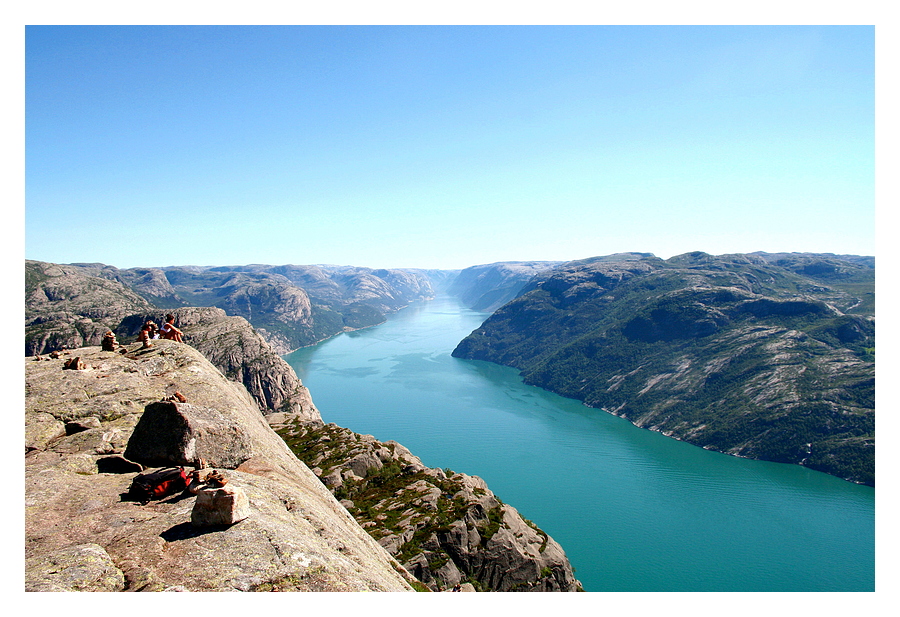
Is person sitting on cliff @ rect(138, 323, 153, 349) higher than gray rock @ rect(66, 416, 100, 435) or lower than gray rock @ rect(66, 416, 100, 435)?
higher

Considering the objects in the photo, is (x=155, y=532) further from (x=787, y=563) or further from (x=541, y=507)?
(x=787, y=563)

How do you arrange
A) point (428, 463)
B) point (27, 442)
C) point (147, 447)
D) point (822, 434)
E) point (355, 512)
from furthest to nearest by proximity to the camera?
point (822, 434) < point (428, 463) < point (355, 512) < point (27, 442) < point (147, 447)

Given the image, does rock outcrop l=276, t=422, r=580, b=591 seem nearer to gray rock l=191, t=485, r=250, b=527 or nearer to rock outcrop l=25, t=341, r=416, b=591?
rock outcrop l=25, t=341, r=416, b=591

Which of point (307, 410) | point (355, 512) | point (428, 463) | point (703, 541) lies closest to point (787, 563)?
point (703, 541)

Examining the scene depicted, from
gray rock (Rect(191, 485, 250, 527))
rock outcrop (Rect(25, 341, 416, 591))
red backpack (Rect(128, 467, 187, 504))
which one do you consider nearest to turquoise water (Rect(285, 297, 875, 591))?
rock outcrop (Rect(25, 341, 416, 591))

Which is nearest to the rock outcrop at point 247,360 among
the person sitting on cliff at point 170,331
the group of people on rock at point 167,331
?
the group of people on rock at point 167,331
